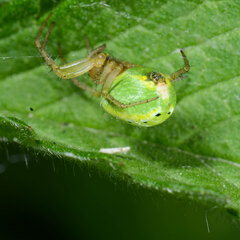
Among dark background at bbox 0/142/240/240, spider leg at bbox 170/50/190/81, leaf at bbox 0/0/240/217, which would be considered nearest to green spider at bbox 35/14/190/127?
spider leg at bbox 170/50/190/81

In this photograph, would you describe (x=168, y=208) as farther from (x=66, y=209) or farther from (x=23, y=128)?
(x=23, y=128)

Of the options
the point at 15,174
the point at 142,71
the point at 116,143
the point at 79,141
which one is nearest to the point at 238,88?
the point at 142,71

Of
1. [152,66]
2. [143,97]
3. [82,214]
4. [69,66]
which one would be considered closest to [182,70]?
[152,66]

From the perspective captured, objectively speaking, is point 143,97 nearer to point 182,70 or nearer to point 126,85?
point 126,85

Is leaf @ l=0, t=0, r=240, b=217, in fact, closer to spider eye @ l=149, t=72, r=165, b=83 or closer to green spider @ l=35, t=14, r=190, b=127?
green spider @ l=35, t=14, r=190, b=127

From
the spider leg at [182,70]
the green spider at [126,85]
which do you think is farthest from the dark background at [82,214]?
the spider leg at [182,70]

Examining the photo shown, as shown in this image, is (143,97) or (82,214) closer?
(143,97)

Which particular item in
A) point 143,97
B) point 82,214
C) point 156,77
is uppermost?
point 156,77
